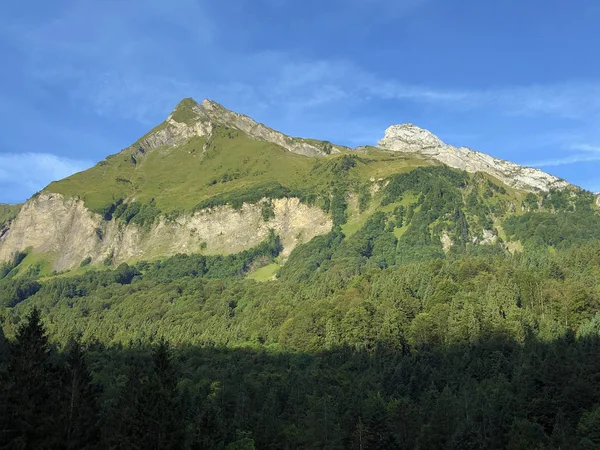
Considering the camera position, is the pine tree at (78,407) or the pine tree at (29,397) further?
the pine tree at (78,407)

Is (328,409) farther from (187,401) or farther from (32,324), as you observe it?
(32,324)

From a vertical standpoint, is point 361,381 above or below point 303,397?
above

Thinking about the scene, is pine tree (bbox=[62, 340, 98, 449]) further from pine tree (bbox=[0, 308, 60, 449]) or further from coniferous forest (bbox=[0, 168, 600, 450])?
pine tree (bbox=[0, 308, 60, 449])

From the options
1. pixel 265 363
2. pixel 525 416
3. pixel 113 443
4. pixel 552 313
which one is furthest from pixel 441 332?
pixel 113 443

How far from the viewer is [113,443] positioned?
5594 cm

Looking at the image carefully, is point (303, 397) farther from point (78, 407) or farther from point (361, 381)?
point (78, 407)

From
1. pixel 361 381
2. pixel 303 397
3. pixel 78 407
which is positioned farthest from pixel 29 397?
pixel 361 381

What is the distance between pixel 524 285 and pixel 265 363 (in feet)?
288

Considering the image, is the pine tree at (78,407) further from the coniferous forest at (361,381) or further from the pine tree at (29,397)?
the pine tree at (29,397)

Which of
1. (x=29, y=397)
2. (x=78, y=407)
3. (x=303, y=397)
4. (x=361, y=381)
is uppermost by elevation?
(x=29, y=397)

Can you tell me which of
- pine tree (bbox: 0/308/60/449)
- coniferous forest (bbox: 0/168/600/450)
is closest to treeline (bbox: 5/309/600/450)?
pine tree (bbox: 0/308/60/449)

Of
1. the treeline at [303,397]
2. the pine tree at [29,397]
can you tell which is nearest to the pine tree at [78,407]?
the treeline at [303,397]

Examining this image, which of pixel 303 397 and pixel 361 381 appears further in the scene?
pixel 361 381

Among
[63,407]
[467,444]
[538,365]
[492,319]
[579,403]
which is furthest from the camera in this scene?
[492,319]
